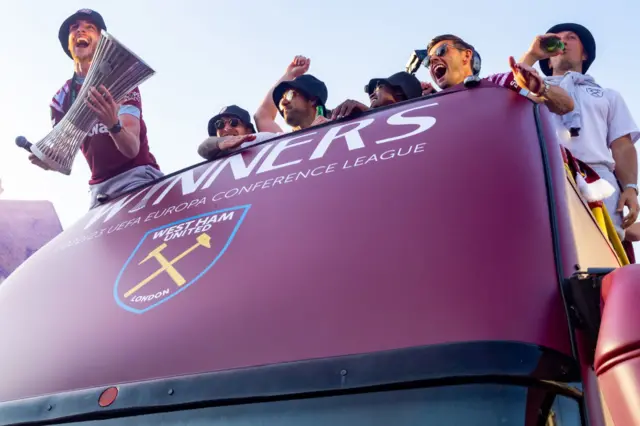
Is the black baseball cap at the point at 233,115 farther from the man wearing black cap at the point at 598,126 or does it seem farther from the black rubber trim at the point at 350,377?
the black rubber trim at the point at 350,377

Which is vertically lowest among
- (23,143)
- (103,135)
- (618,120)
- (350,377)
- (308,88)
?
(618,120)

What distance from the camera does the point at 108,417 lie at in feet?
4.57

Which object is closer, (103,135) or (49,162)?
(49,162)

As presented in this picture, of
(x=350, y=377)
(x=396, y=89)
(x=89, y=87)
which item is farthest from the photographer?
(x=396, y=89)

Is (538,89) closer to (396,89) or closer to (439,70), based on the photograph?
(396,89)

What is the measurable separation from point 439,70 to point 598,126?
0.98 m

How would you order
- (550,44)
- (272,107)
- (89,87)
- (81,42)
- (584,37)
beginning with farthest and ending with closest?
1. (272,107)
2. (584,37)
3. (81,42)
4. (550,44)
5. (89,87)

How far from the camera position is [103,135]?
3336mm

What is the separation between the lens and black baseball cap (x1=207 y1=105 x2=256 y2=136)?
407cm

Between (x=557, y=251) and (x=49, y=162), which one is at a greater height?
(x=49, y=162)

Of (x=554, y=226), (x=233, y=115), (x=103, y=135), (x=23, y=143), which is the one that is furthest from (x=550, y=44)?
(x=23, y=143)

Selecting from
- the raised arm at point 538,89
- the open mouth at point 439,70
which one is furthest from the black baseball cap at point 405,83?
the raised arm at point 538,89

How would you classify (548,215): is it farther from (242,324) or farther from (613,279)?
(242,324)

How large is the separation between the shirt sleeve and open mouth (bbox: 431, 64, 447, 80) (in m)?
1.07
